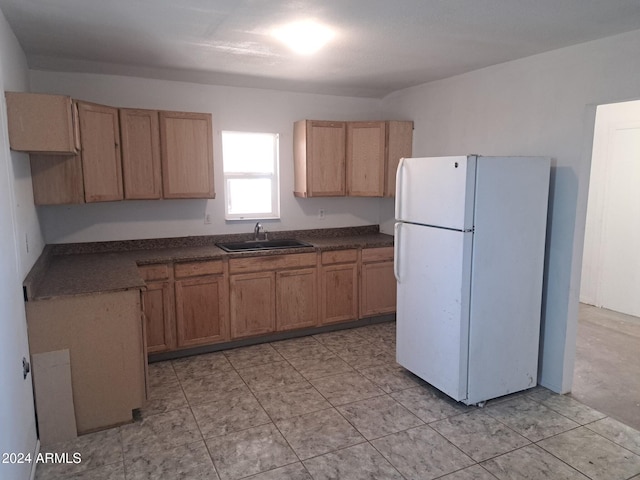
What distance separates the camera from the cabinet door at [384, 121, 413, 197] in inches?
180

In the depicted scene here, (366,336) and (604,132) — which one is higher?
(604,132)

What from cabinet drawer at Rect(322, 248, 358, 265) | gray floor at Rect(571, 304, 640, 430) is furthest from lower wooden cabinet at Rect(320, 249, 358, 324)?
gray floor at Rect(571, 304, 640, 430)

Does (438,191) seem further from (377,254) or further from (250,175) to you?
(250,175)

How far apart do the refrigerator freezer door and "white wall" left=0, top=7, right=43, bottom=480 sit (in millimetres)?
2451

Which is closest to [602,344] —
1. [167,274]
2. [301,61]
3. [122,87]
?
[301,61]

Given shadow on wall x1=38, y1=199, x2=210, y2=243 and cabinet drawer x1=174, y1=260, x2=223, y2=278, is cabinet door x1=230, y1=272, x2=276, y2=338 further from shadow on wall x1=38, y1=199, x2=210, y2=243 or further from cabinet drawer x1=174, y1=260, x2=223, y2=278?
shadow on wall x1=38, y1=199, x2=210, y2=243

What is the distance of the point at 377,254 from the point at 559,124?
6.74 feet

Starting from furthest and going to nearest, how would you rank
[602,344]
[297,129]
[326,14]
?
[297,129] < [602,344] < [326,14]

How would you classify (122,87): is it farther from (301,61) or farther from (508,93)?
(508,93)

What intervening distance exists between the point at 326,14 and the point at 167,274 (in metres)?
2.36

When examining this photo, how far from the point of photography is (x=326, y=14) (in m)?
2.38

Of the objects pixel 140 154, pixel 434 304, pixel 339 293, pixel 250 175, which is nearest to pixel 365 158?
pixel 250 175

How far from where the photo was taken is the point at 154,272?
3596mm

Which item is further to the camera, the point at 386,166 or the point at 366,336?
the point at 386,166
